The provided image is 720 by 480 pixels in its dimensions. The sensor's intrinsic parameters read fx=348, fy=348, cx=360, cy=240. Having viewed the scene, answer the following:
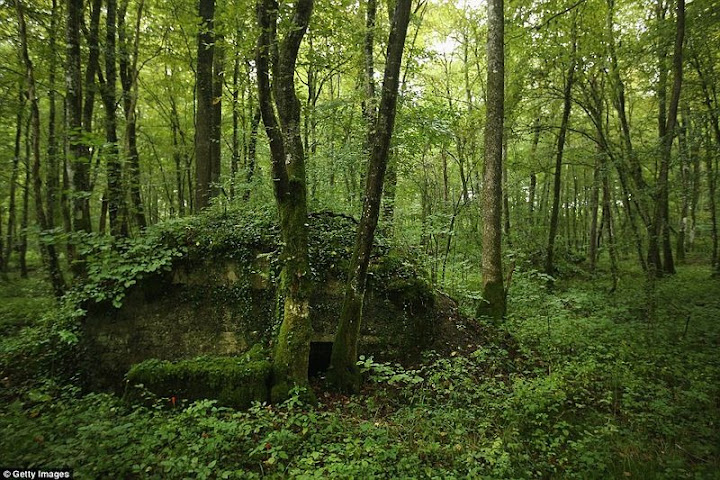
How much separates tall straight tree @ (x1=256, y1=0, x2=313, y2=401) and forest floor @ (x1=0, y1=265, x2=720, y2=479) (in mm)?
697

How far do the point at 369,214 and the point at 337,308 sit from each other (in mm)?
2338

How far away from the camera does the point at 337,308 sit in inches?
268

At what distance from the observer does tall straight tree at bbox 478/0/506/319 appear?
25.2ft

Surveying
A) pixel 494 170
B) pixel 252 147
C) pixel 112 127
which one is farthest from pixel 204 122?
pixel 494 170

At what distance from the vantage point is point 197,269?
6.98 metres

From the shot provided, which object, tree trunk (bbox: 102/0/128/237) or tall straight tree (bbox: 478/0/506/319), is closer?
tall straight tree (bbox: 478/0/506/319)

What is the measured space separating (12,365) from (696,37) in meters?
16.4

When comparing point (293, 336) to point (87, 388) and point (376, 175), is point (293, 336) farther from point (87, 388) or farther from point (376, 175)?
point (87, 388)

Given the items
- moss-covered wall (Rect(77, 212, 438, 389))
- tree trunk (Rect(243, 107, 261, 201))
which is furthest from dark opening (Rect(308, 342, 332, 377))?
tree trunk (Rect(243, 107, 261, 201))

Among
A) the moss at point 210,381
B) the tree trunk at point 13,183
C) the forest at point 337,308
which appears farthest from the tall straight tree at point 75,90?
the tree trunk at point 13,183

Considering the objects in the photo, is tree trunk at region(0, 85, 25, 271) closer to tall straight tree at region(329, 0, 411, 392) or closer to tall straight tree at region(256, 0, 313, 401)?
tall straight tree at region(256, 0, 313, 401)

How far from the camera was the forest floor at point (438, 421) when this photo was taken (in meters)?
3.46

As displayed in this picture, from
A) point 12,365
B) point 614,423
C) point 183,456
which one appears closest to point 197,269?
point 12,365

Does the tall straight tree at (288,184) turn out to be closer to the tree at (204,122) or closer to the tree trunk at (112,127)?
the tree at (204,122)
